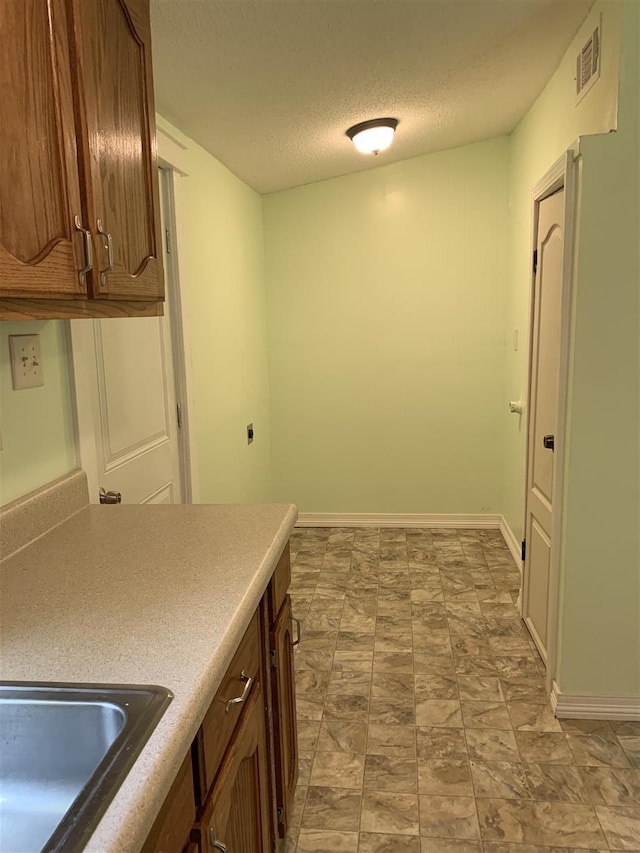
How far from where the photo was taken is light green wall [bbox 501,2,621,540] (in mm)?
2105

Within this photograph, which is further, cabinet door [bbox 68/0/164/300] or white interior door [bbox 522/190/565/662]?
white interior door [bbox 522/190/565/662]

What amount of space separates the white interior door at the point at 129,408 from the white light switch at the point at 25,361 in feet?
0.52

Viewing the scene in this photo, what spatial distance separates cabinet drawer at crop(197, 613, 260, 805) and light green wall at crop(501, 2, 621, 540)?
6.48 ft

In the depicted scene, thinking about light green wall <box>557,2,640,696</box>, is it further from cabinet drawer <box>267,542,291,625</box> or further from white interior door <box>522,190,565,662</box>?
cabinet drawer <box>267,542,291,625</box>

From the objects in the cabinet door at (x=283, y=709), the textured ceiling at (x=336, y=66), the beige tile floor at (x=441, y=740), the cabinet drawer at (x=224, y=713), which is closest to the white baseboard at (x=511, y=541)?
the beige tile floor at (x=441, y=740)

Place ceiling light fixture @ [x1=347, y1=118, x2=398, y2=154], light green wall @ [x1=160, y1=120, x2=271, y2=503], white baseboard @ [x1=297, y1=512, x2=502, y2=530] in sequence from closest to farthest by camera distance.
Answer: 1. light green wall @ [x1=160, y1=120, x2=271, y2=503]
2. ceiling light fixture @ [x1=347, y1=118, x2=398, y2=154]
3. white baseboard @ [x1=297, y1=512, x2=502, y2=530]

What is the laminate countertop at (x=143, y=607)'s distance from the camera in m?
0.81

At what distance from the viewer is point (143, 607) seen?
1171 millimetres

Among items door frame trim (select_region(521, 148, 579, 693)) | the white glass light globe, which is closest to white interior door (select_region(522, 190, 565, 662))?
door frame trim (select_region(521, 148, 579, 693))

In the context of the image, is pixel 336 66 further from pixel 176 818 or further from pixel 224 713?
pixel 176 818

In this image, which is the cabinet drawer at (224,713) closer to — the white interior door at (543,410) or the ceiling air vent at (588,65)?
the white interior door at (543,410)

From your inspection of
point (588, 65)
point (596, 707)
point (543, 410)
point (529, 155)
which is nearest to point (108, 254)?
point (543, 410)

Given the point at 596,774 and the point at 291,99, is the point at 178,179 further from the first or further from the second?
the point at 596,774

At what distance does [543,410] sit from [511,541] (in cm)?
153
